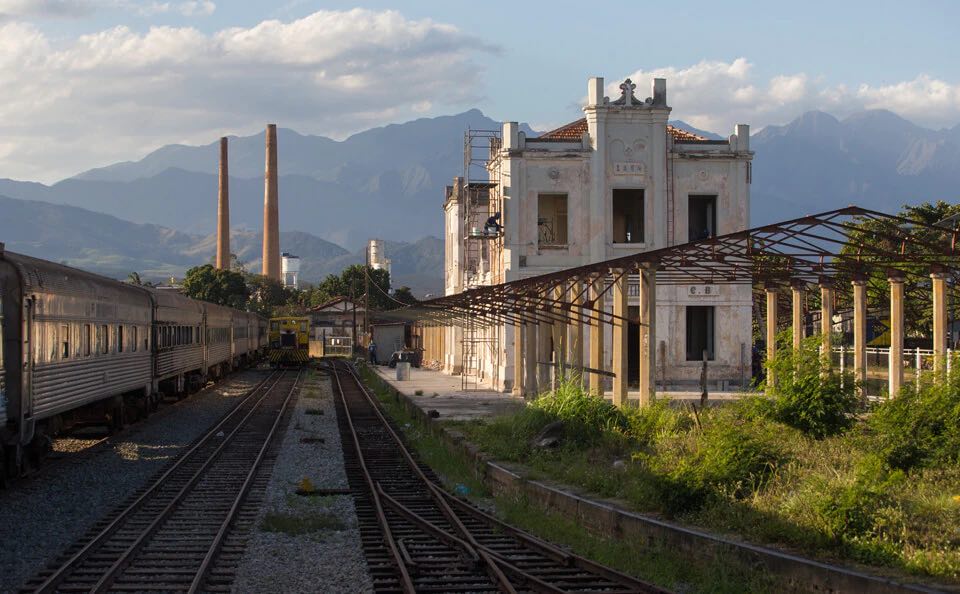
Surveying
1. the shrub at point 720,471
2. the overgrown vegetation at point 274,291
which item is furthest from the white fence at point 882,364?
the overgrown vegetation at point 274,291

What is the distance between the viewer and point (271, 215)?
377 feet

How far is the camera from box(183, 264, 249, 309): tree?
98.8m

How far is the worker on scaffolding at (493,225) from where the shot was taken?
33.2 metres

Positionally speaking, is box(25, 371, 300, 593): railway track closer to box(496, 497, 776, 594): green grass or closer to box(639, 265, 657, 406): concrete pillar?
box(496, 497, 776, 594): green grass

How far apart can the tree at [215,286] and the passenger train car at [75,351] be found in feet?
224

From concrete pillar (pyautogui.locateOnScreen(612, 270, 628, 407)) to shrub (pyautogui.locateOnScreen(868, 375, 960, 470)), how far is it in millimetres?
8059

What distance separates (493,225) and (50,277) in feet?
60.8

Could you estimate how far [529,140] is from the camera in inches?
1318

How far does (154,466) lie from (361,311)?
7776 centimetres

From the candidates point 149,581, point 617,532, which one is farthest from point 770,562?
point 149,581

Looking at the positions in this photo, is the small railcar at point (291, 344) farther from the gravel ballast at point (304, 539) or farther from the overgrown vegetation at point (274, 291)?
the gravel ballast at point (304, 539)

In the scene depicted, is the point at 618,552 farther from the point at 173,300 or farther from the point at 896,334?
the point at 173,300

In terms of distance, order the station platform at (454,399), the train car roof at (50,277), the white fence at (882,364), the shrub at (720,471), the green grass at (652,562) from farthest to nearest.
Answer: the station platform at (454,399) < the white fence at (882,364) < the train car roof at (50,277) < the shrub at (720,471) < the green grass at (652,562)

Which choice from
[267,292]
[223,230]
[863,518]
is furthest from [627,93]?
[267,292]
